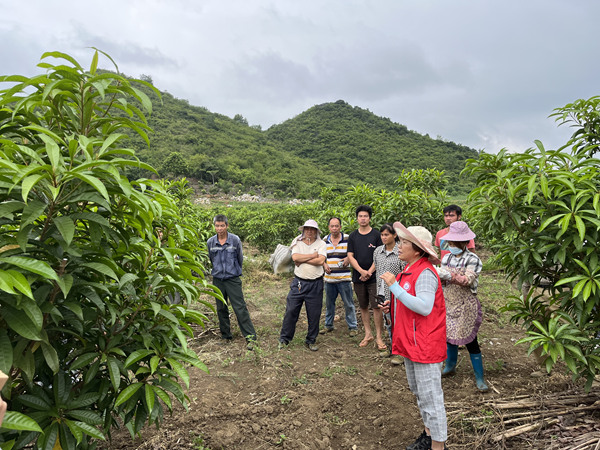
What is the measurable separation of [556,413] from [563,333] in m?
0.70

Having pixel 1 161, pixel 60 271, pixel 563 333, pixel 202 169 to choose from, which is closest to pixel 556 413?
pixel 563 333

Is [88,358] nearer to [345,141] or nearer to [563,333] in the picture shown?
[563,333]

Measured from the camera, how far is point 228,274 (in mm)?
4590

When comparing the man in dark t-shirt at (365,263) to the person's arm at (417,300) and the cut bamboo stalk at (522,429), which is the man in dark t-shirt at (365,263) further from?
the person's arm at (417,300)

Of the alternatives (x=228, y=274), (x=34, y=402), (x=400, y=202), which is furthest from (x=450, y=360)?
(x=34, y=402)

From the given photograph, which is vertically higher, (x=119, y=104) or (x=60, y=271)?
(x=119, y=104)

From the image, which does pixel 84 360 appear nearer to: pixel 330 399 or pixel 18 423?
pixel 18 423

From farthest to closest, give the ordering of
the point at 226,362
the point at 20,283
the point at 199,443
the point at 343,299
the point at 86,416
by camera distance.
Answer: the point at 343,299, the point at 226,362, the point at 199,443, the point at 86,416, the point at 20,283

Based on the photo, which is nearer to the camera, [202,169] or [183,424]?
[183,424]

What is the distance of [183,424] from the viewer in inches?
113

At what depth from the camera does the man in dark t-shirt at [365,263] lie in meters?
4.52

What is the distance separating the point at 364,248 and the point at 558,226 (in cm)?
245

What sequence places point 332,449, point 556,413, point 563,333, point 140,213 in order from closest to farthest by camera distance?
point 140,213 → point 563,333 → point 556,413 → point 332,449

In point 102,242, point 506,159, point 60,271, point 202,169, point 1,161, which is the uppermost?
point 202,169
